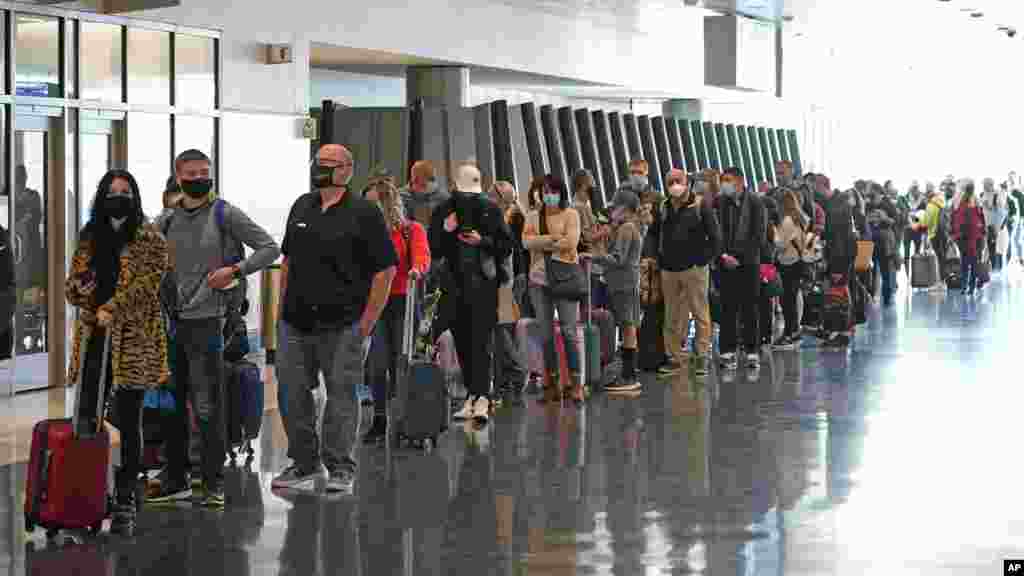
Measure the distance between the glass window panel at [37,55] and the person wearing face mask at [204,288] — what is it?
5.70m

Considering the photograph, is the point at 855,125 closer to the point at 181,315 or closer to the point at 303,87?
the point at 303,87

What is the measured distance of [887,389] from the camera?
576 inches

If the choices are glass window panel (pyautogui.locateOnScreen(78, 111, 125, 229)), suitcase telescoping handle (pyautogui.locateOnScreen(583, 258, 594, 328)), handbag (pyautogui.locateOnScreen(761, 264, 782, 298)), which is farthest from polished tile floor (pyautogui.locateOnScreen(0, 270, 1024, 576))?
glass window panel (pyautogui.locateOnScreen(78, 111, 125, 229))

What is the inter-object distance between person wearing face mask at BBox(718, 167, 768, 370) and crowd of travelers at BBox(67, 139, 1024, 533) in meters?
0.02

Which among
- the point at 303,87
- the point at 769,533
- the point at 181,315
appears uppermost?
the point at 303,87

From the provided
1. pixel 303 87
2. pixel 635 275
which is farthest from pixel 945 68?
pixel 635 275

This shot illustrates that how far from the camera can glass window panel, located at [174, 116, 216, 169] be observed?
53.5 feet

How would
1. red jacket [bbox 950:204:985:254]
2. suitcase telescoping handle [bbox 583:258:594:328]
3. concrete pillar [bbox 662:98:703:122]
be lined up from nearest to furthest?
1. suitcase telescoping handle [bbox 583:258:594:328]
2. red jacket [bbox 950:204:985:254]
3. concrete pillar [bbox 662:98:703:122]

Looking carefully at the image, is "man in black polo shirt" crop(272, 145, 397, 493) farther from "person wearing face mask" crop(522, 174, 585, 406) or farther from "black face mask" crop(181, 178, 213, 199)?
"person wearing face mask" crop(522, 174, 585, 406)

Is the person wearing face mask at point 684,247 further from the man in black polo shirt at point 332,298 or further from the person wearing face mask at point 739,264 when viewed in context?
the man in black polo shirt at point 332,298

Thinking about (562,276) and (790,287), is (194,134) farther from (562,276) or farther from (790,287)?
(790,287)

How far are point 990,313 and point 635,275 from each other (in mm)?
11181

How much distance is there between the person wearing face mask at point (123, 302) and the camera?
820cm

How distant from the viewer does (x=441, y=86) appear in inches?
845
